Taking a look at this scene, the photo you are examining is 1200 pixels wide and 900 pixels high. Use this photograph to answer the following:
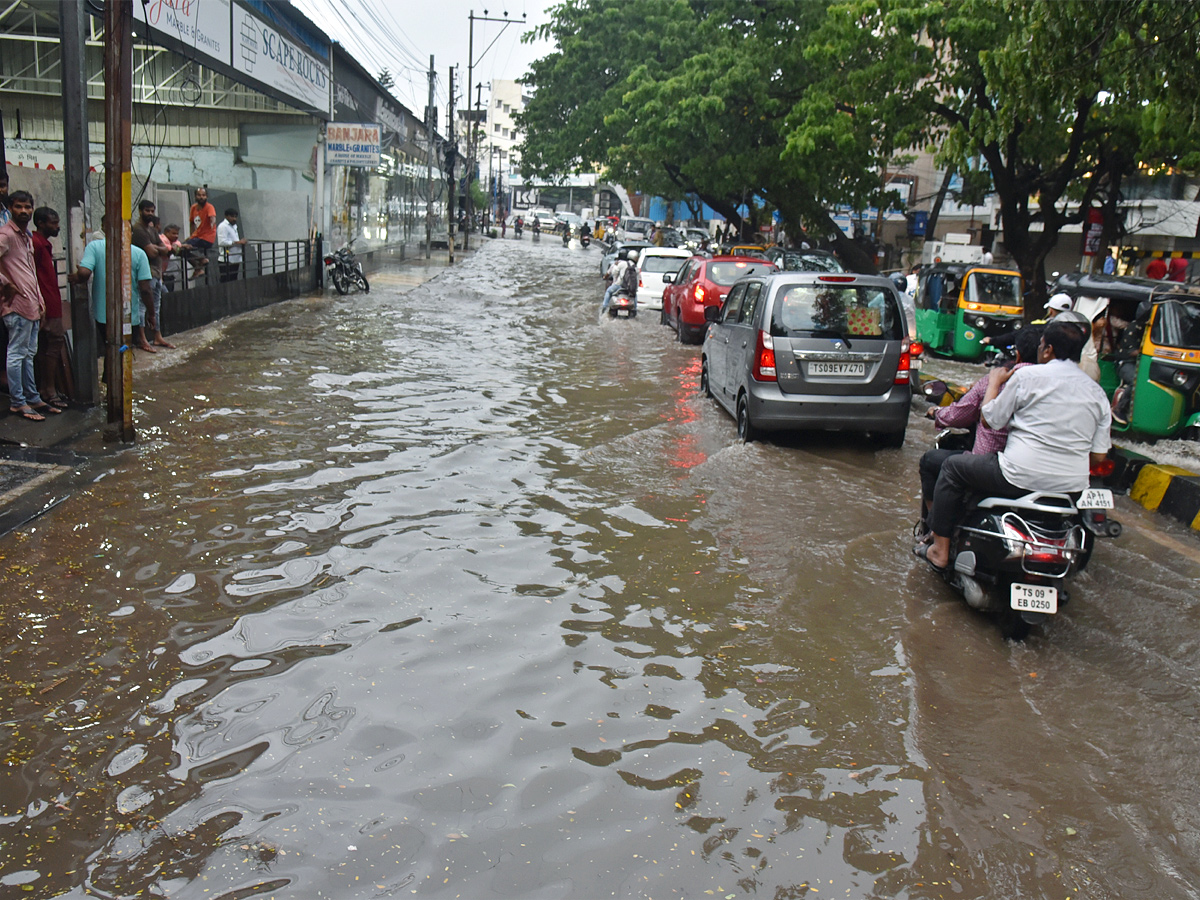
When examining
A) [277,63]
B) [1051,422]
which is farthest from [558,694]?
[277,63]

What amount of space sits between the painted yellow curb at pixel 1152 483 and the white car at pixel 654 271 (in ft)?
45.9

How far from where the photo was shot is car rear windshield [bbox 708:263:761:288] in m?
16.8

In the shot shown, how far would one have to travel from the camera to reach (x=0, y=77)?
21.9 metres

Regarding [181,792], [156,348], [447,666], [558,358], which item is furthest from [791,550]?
[156,348]

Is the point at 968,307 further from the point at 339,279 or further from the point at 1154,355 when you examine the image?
the point at 339,279

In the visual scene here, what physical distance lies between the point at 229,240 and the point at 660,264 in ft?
29.9

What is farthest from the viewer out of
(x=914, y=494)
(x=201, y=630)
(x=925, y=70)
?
(x=925, y=70)

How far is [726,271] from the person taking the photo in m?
17.0

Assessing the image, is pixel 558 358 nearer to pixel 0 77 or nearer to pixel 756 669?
pixel 756 669

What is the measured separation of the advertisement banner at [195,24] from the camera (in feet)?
44.1

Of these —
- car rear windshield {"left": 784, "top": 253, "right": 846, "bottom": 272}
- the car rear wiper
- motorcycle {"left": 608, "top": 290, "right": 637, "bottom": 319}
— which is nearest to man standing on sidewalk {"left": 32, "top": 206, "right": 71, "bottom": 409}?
the car rear wiper

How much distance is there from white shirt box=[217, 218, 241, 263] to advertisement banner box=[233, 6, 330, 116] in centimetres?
265

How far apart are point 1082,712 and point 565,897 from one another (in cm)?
260

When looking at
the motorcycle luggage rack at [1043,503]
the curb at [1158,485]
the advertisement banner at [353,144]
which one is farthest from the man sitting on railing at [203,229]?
the motorcycle luggage rack at [1043,503]
